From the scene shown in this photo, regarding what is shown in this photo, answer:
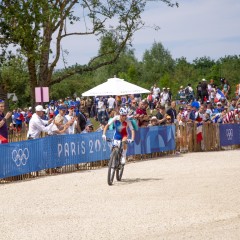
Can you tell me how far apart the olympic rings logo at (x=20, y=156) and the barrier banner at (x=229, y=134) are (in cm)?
1178

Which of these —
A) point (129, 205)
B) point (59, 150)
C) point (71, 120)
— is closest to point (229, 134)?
point (71, 120)

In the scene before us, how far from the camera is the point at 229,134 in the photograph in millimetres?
29234

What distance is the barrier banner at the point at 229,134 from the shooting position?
28781mm

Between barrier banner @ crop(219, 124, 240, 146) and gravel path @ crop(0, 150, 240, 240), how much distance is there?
7.97 metres

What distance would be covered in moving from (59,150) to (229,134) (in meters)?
10.9

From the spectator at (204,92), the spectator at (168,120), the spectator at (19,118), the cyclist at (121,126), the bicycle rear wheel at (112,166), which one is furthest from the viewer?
the spectator at (19,118)

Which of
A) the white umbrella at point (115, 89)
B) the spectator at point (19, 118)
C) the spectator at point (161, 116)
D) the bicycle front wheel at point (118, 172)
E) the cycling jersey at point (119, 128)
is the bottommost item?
the bicycle front wheel at point (118, 172)

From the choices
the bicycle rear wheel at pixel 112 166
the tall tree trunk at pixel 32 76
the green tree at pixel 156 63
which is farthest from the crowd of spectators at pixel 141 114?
the green tree at pixel 156 63

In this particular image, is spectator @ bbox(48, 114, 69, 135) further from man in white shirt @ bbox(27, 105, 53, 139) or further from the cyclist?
the cyclist

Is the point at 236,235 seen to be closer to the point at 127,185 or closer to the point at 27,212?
the point at 27,212

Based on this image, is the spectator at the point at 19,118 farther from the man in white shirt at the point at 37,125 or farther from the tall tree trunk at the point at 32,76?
the man in white shirt at the point at 37,125

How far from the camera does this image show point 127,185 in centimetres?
1683

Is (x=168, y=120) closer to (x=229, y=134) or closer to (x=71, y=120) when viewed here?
(x=229, y=134)

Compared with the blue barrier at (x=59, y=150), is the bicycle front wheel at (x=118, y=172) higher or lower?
lower
